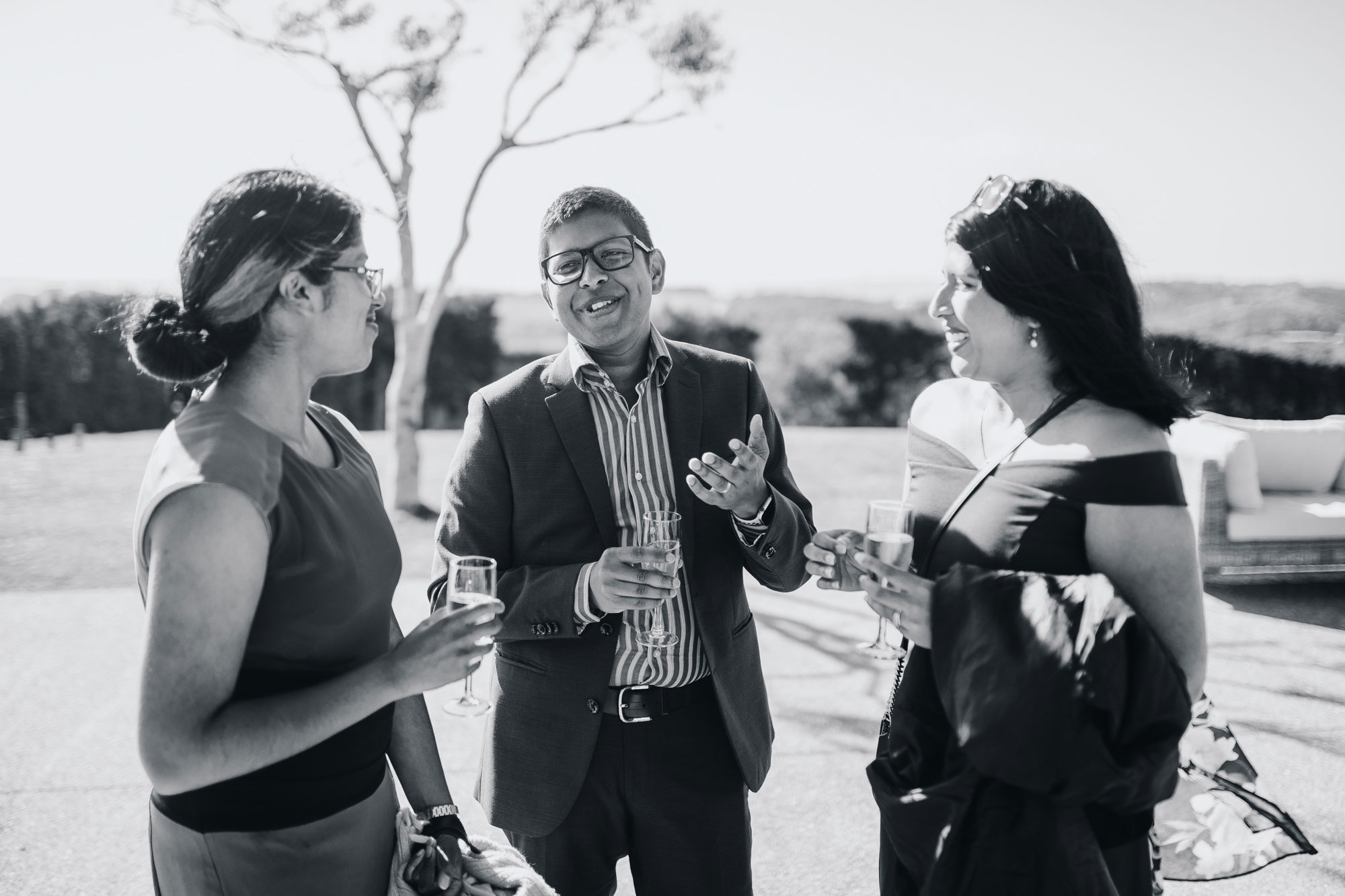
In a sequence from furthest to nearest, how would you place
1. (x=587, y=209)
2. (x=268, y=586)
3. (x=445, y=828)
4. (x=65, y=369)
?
(x=65, y=369) → (x=587, y=209) → (x=445, y=828) → (x=268, y=586)

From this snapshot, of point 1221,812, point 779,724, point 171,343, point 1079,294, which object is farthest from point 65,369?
point 1221,812

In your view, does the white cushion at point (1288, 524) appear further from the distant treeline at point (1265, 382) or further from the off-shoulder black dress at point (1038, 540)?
the distant treeline at point (1265, 382)

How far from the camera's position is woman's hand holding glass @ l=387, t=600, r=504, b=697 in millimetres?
1503

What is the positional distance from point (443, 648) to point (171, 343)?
68 cm

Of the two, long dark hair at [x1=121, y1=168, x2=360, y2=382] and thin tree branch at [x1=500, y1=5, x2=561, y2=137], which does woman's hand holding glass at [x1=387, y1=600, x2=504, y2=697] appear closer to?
long dark hair at [x1=121, y1=168, x2=360, y2=382]

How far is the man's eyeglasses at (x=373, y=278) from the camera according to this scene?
68.5 inches

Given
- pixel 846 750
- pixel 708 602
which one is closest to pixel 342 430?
pixel 708 602

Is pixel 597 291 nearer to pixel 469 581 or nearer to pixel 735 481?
pixel 735 481

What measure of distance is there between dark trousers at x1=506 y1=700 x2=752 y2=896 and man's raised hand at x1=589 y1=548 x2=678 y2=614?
43cm

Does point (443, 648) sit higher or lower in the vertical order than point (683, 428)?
lower

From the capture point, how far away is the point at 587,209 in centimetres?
237

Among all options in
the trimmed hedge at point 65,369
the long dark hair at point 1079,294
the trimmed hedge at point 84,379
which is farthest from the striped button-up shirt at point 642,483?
the trimmed hedge at point 65,369

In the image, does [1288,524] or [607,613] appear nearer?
[607,613]

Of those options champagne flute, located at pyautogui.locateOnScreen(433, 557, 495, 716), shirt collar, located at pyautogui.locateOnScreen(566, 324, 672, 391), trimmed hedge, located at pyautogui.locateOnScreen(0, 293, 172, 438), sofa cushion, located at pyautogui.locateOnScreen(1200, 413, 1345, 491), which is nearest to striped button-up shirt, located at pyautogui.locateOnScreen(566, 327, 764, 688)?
shirt collar, located at pyautogui.locateOnScreen(566, 324, 672, 391)
